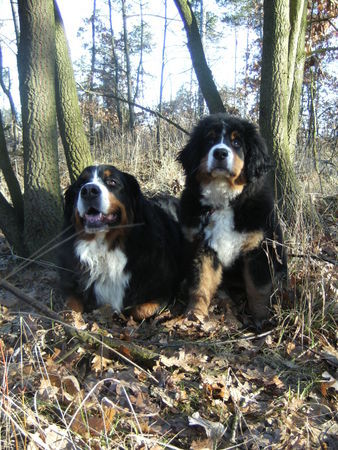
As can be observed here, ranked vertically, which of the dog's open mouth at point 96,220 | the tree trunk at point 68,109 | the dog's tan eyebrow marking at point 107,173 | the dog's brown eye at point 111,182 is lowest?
the dog's open mouth at point 96,220

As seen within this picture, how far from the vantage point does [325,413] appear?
7.59 feet

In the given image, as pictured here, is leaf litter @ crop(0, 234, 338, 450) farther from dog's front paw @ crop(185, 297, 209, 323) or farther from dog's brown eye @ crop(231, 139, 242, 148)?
dog's brown eye @ crop(231, 139, 242, 148)

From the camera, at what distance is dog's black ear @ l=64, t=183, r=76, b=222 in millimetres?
3488

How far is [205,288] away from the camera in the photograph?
137 inches

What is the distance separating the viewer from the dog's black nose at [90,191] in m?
3.15

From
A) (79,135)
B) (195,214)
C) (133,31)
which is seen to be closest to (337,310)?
(195,214)

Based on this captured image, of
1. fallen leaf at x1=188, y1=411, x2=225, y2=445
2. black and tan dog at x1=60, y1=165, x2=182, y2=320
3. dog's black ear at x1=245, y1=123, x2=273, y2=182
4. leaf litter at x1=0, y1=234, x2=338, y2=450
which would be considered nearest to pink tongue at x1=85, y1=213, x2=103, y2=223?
black and tan dog at x1=60, y1=165, x2=182, y2=320

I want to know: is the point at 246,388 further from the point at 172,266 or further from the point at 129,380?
the point at 172,266

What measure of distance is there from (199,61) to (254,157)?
7.55ft

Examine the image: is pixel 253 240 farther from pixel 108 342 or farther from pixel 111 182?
pixel 108 342

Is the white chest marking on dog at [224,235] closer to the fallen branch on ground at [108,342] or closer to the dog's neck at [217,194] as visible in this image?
the dog's neck at [217,194]

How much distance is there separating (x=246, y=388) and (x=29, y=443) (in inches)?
52.1

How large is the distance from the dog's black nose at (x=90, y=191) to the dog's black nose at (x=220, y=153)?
1.00 metres

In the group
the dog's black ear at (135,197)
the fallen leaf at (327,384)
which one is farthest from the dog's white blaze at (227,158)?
the fallen leaf at (327,384)
